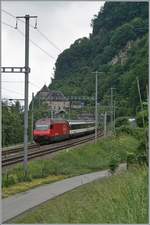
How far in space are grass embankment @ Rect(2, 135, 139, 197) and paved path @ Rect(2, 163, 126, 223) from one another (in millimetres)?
506

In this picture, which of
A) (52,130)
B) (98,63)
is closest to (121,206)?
(52,130)

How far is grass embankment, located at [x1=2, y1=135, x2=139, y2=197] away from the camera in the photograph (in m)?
19.9

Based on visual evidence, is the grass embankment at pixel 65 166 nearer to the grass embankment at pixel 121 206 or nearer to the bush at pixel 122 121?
the bush at pixel 122 121

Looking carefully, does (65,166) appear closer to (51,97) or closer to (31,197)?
(31,197)

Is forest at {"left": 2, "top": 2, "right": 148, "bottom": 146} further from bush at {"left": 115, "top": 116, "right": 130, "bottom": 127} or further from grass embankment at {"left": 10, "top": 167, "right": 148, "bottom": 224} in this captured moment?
grass embankment at {"left": 10, "top": 167, "right": 148, "bottom": 224}

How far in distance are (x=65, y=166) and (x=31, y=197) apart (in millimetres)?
10360

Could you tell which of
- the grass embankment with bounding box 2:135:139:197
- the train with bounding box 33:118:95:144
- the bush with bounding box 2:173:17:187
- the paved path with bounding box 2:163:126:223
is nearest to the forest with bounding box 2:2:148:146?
the train with bounding box 33:118:95:144

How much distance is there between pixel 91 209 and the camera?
328 inches

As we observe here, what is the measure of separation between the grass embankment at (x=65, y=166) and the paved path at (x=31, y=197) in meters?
0.51

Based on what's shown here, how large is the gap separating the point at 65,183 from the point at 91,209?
12.7 meters

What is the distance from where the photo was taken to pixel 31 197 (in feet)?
54.7

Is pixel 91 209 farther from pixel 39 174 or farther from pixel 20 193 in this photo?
pixel 39 174

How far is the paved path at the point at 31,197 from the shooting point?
43.3 ft

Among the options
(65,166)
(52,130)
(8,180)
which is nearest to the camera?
(8,180)
